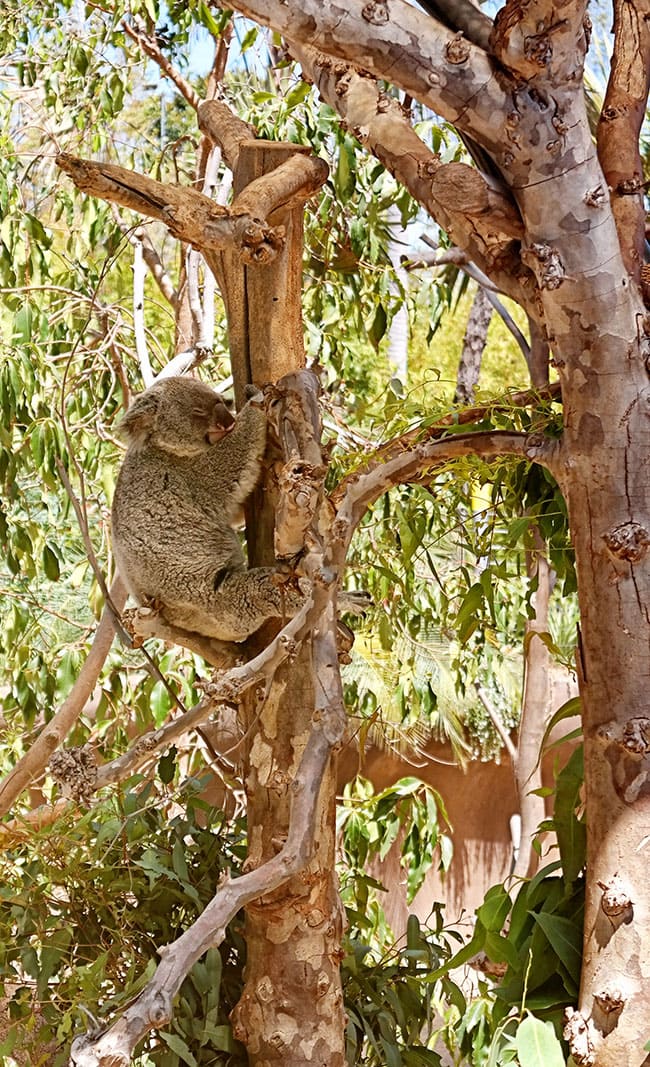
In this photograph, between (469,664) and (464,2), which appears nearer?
(464,2)

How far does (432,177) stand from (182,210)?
35 cm

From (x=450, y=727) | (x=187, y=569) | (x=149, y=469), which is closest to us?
(x=187, y=569)

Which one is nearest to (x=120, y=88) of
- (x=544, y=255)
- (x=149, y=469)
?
(x=149, y=469)

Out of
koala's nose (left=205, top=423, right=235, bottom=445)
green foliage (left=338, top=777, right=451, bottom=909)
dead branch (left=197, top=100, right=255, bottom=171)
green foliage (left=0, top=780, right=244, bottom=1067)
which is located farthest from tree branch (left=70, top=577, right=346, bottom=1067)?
green foliage (left=338, top=777, right=451, bottom=909)

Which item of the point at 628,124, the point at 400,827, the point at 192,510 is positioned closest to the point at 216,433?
the point at 192,510

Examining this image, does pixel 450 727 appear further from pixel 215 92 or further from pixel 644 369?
pixel 644 369

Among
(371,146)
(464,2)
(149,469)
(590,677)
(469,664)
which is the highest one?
(464,2)

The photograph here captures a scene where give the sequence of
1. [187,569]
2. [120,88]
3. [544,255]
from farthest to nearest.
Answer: [120,88] < [187,569] < [544,255]

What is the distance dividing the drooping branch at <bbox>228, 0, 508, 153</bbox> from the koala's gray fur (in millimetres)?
548

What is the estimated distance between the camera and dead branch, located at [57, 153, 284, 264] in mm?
1503

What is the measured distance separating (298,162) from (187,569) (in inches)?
28.0

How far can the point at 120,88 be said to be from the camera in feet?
10.2

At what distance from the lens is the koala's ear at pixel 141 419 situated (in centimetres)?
203

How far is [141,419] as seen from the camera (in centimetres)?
204
